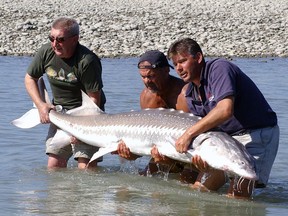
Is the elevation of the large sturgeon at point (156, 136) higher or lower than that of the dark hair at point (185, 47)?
lower

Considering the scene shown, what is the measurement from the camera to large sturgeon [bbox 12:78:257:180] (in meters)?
7.95

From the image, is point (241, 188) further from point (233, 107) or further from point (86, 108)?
point (86, 108)

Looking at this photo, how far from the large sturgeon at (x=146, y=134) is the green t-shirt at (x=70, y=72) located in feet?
A: 0.46

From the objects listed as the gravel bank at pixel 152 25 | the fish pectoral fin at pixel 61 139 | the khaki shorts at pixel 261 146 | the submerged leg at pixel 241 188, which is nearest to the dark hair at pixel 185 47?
the khaki shorts at pixel 261 146

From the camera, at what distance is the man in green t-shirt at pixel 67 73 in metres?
9.34

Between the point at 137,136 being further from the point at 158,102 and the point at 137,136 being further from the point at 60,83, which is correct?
the point at 60,83

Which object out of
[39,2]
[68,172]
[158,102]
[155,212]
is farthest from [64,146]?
[39,2]

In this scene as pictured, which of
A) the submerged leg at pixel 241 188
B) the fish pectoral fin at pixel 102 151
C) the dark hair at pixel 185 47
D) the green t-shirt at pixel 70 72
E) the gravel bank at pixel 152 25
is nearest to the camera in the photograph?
the dark hair at pixel 185 47

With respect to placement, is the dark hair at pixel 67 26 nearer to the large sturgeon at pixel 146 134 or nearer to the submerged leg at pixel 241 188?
the large sturgeon at pixel 146 134

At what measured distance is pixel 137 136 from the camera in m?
8.85

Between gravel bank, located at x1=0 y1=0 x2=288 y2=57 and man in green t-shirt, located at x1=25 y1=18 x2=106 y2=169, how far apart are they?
16881 mm

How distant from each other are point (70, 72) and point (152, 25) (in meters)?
22.0

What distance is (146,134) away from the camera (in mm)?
8758

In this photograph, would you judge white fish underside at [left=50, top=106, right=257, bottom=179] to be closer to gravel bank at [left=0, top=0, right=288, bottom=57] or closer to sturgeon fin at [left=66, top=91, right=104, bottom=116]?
sturgeon fin at [left=66, top=91, right=104, bottom=116]
